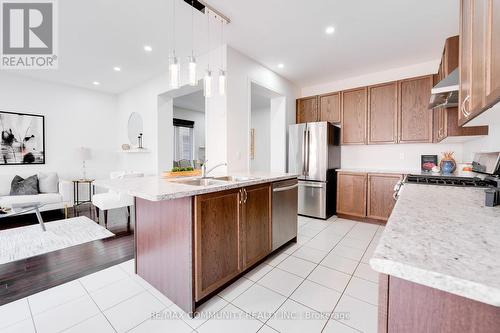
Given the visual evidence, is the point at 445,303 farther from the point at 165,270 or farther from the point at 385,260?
the point at 165,270

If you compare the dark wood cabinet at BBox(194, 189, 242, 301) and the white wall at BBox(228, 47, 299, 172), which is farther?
the white wall at BBox(228, 47, 299, 172)

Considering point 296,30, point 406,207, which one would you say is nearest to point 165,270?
point 406,207

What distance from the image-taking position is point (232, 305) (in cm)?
167

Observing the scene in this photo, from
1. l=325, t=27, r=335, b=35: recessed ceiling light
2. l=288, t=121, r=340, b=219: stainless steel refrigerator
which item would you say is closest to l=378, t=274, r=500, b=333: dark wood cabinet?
l=325, t=27, r=335, b=35: recessed ceiling light

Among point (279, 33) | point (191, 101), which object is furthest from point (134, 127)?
point (279, 33)

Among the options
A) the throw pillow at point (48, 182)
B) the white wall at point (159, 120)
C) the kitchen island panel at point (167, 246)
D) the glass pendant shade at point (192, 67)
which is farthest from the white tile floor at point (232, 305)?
the throw pillow at point (48, 182)

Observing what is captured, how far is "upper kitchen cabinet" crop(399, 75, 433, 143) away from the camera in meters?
3.32

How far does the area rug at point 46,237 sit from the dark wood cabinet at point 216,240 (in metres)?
2.18

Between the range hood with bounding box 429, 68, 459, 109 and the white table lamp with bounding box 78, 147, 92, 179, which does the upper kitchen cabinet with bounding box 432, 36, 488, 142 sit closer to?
the range hood with bounding box 429, 68, 459, 109

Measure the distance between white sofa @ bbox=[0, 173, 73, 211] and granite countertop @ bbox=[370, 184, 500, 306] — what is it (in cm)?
508

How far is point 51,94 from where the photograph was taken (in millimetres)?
4535

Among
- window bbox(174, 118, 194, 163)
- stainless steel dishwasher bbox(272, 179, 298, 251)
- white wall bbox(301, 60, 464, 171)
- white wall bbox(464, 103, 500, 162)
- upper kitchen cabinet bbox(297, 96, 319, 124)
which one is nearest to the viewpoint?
A: white wall bbox(464, 103, 500, 162)

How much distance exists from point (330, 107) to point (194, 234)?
3.67 meters

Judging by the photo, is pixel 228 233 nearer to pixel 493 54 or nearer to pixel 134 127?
pixel 493 54
